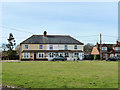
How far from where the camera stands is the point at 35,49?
6253 centimetres

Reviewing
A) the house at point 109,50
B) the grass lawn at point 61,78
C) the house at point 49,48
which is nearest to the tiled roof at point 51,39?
the house at point 49,48

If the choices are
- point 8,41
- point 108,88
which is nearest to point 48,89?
point 108,88

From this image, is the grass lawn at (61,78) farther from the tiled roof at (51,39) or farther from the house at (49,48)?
the tiled roof at (51,39)

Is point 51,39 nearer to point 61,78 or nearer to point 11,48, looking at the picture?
point 11,48

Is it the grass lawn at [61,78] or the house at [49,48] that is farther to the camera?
the house at [49,48]

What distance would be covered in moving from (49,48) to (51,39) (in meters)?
Answer: 3.43

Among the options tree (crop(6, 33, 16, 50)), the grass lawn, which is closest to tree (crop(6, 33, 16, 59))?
tree (crop(6, 33, 16, 50))

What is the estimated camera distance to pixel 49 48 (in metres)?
63.2

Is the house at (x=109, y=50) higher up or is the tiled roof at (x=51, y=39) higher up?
the tiled roof at (x=51, y=39)

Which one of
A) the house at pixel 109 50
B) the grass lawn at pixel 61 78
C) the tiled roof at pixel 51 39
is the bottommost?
the grass lawn at pixel 61 78

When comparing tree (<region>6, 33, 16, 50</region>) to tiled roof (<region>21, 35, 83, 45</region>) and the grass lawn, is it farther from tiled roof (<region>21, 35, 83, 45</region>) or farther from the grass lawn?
the grass lawn

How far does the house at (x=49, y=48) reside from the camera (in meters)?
61.7

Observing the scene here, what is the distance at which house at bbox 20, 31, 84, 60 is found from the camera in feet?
202

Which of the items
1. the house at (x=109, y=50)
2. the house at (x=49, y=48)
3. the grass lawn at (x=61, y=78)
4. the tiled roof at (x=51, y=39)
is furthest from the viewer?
Result: the house at (x=109, y=50)
